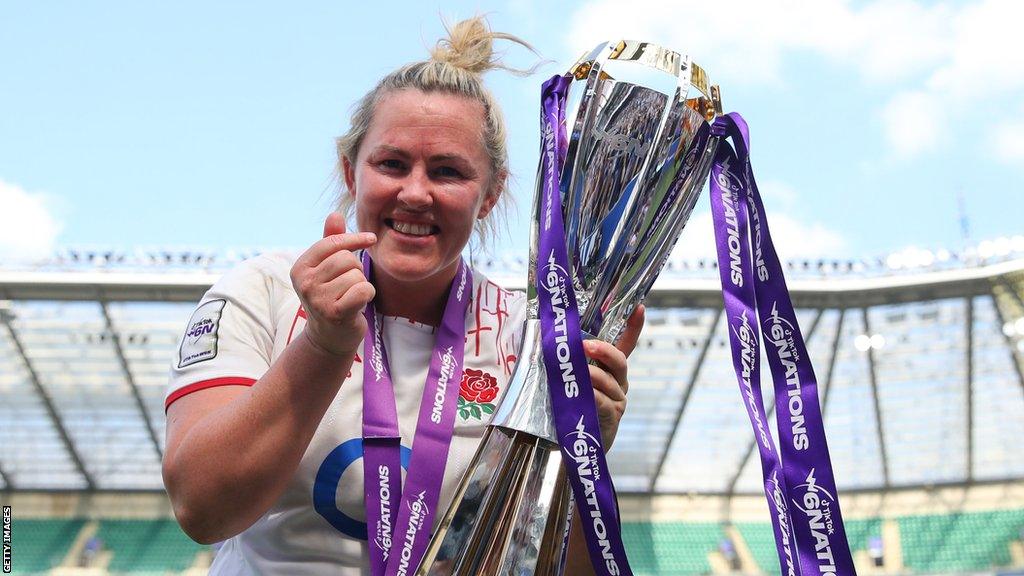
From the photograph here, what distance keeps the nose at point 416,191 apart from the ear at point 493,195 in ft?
0.57

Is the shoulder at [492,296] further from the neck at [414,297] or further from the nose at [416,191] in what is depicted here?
the nose at [416,191]

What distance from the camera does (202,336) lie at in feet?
3.77

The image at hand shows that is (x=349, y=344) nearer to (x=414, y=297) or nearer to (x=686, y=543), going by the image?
(x=414, y=297)

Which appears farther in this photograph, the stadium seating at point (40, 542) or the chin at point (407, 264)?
the stadium seating at point (40, 542)

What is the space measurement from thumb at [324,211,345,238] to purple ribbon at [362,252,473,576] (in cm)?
25

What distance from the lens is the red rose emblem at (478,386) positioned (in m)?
1.29

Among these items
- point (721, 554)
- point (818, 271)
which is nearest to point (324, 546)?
point (818, 271)

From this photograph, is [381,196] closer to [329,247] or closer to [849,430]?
[329,247]

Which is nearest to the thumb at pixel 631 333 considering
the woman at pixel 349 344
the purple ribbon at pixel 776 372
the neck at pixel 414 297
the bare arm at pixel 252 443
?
the woman at pixel 349 344

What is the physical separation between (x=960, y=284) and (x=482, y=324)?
1453 cm

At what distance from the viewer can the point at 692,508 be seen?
1667cm

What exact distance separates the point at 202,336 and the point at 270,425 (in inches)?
8.2

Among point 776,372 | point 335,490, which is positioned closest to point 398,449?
point 335,490

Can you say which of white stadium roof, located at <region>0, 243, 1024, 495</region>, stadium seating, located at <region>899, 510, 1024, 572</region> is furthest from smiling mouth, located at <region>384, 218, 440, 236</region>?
stadium seating, located at <region>899, 510, 1024, 572</region>
